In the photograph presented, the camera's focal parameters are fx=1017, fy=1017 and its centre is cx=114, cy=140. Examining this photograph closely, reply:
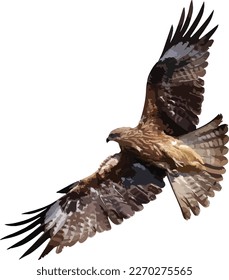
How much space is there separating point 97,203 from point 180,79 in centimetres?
167

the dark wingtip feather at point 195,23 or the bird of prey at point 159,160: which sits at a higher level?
the dark wingtip feather at point 195,23

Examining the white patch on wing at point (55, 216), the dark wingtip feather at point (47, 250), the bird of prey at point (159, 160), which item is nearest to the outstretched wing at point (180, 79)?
the bird of prey at point (159, 160)

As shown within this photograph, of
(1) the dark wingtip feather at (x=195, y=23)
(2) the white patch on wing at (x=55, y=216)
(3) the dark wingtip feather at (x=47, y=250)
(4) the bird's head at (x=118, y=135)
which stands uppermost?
(1) the dark wingtip feather at (x=195, y=23)

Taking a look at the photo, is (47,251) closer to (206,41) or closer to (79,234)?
(79,234)

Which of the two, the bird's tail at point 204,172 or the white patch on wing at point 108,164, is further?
the white patch on wing at point 108,164

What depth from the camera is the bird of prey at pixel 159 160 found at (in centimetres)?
1043

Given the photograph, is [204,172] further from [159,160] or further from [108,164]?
[108,164]

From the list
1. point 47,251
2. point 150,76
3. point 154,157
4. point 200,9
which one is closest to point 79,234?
point 47,251

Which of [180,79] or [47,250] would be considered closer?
[180,79]

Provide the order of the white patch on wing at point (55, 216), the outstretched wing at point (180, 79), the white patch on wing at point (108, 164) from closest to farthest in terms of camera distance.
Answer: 1. the outstretched wing at point (180, 79)
2. the white patch on wing at point (108, 164)
3. the white patch on wing at point (55, 216)

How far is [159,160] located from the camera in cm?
1052

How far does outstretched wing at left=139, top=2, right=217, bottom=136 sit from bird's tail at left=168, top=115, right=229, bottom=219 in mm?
173

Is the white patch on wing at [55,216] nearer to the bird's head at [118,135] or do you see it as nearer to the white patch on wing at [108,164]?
the white patch on wing at [108,164]

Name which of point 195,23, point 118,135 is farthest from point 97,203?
point 195,23
